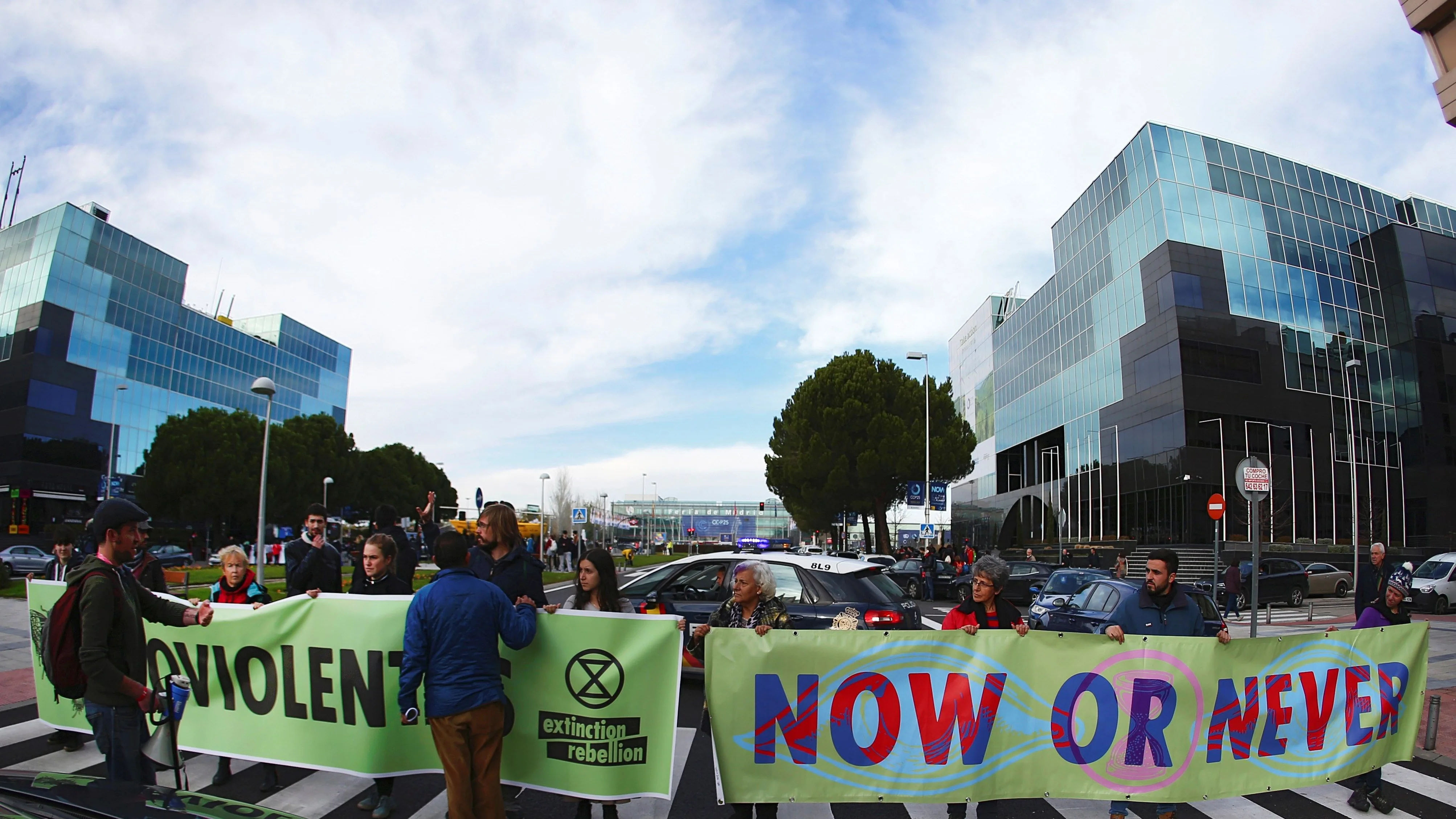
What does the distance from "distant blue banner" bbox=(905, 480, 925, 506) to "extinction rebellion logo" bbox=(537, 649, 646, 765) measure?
27.5 metres

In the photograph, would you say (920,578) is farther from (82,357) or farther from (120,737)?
(82,357)

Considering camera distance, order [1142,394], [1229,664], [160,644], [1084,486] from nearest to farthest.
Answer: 1. [1229,664]
2. [160,644]
3. [1142,394]
4. [1084,486]

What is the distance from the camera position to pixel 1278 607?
2492 centimetres

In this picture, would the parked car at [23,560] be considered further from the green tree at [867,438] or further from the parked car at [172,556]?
the green tree at [867,438]

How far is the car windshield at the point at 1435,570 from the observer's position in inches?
870

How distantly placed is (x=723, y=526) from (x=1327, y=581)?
74.9m

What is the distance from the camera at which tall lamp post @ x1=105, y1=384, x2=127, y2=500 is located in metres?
55.1

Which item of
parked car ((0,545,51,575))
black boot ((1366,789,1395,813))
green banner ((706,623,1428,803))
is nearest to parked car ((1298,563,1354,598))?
black boot ((1366,789,1395,813))

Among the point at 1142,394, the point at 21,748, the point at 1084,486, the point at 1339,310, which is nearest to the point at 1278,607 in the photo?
the point at 1142,394

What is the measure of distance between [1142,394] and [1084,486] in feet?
24.3

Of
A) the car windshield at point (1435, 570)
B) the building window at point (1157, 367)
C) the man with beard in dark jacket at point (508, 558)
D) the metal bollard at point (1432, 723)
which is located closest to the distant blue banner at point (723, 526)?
the building window at point (1157, 367)

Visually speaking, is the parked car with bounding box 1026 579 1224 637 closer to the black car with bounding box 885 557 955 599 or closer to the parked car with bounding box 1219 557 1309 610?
the black car with bounding box 885 557 955 599

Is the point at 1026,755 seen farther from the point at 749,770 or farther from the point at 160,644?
the point at 160,644

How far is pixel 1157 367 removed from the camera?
4112 cm
